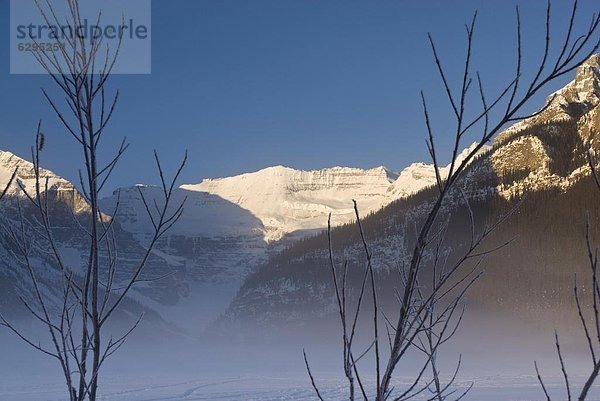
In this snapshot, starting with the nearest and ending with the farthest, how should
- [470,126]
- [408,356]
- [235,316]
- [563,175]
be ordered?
[470,126] → [408,356] → [563,175] → [235,316]

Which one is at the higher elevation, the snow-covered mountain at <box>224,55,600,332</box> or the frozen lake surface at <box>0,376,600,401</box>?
the snow-covered mountain at <box>224,55,600,332</box>

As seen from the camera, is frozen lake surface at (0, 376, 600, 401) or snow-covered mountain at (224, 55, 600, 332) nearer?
frozen lake surface at (0, 376, 600, 401)

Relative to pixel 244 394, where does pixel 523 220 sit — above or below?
above

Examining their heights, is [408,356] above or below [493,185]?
below

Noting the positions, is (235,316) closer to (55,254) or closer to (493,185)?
(493,185)

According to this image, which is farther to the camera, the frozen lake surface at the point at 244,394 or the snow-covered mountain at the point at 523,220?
the snow-covered mountain at the point at 523,220

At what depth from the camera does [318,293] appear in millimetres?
102688

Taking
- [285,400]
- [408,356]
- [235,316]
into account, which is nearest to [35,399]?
[285,400]

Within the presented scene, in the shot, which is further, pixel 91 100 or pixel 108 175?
pixel 108 175

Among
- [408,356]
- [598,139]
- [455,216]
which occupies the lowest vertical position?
[408,356]

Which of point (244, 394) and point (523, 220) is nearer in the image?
point (244, 394)

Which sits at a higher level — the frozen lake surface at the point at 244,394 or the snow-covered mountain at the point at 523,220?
the snow-covered mountain at the point at 523,220

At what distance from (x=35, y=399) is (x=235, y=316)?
9838 centimetres

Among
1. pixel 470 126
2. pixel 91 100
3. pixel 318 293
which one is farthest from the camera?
pixel 318 293
